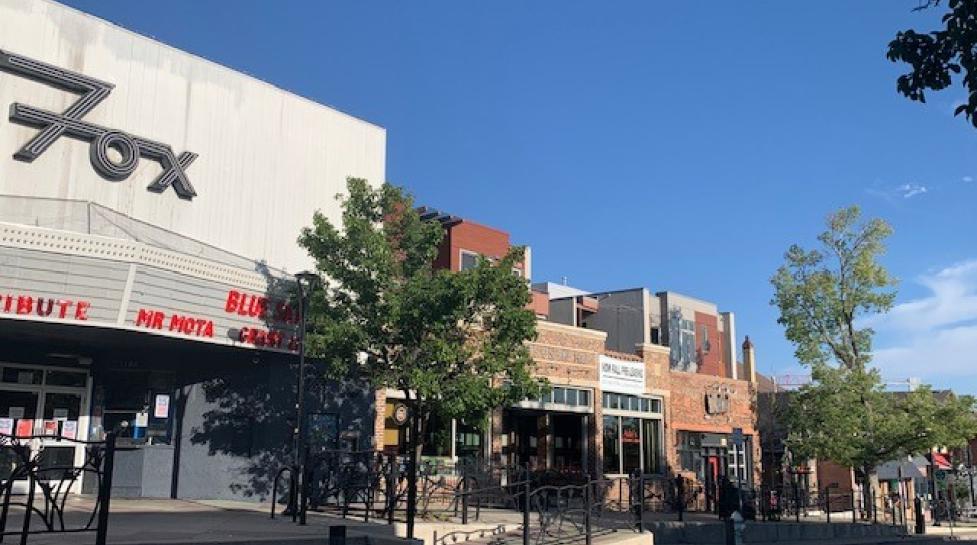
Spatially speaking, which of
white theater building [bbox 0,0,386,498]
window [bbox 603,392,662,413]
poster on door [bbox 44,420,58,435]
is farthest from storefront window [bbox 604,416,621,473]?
poster on door [bbox 44,420,58,435]

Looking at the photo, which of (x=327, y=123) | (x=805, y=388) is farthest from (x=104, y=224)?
(x=805, y=388)

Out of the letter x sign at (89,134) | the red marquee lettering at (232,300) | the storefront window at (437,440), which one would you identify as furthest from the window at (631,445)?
the letter x sign at (89,134)

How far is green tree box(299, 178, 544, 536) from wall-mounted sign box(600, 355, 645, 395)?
10888 millimetres

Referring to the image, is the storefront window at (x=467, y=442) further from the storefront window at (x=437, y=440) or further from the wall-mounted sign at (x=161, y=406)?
the wall-mounted sign at (x=161, y=406)

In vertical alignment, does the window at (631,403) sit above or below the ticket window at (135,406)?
above

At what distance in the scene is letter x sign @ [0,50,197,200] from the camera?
2002 cm

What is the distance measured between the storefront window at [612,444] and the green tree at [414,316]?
1155 cm

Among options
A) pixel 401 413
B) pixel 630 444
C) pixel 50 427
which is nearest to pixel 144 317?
pixel 50 427

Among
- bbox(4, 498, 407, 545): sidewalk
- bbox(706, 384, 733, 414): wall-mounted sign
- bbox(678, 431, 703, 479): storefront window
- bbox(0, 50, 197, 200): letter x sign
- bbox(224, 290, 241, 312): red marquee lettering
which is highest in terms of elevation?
bbox(0, 50, 197, 200): letter x sign

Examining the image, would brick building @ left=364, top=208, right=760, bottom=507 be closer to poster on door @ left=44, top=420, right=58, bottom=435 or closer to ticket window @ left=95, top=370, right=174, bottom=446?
ticket window @ left=95, top=370, right=174, bottom=446

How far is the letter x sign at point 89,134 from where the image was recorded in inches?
788

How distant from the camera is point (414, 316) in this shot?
18.8 metres

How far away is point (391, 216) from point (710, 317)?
91.3 feet

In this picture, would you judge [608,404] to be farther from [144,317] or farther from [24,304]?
[24,304]
